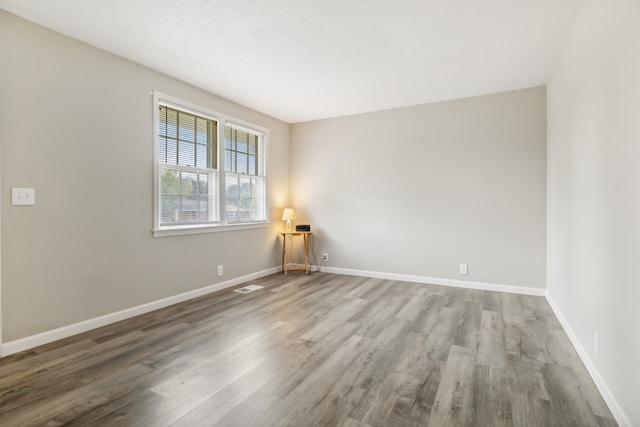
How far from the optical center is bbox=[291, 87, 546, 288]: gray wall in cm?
406

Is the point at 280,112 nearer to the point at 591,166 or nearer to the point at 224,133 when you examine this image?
the point at 224,133

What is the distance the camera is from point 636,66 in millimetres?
1485

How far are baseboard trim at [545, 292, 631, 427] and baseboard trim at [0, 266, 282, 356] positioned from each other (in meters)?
3.82

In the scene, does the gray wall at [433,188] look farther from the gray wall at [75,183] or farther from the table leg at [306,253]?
the gray wall at [75,183]

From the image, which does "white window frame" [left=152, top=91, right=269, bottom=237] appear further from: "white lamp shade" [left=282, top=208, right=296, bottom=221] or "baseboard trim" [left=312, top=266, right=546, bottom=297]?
"baseboard trim" [left=312, top=266, right=546, bottom=297]

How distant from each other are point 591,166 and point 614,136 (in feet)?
1.53

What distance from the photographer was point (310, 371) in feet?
7.11

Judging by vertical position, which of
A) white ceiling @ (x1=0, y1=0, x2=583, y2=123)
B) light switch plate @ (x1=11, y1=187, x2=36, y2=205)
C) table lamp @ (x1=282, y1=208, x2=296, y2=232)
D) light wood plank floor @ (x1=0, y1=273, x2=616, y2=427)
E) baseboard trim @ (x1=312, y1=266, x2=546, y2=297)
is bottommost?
light wood plank floor @ (x1=0, y1=273, x2=616, y2=427)

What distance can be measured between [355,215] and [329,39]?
9.58ft

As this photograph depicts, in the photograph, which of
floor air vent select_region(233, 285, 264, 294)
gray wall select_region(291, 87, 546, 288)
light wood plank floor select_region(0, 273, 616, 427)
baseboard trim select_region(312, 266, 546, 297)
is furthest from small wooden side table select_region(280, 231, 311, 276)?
light wood plank floor select_region(0, 273, 616, 427)

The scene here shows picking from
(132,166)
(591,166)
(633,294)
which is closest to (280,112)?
(132,166)

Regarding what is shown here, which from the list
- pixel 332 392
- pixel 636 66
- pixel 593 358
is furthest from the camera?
pixel 593 358

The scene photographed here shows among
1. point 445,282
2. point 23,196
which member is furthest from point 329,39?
point 445,282

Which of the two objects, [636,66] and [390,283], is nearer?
[636,66]
